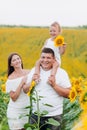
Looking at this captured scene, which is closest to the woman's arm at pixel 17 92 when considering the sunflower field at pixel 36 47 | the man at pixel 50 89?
the man at pixel 50 89

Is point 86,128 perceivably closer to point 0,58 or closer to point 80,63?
point 80,63

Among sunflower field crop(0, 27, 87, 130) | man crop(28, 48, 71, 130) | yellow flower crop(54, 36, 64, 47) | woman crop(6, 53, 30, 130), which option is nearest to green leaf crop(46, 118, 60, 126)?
man crop(28, 48, 71, 130)

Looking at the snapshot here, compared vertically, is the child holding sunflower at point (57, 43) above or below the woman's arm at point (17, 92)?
above

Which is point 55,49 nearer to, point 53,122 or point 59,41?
point 59,41

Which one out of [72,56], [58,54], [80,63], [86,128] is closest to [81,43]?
[72,56]

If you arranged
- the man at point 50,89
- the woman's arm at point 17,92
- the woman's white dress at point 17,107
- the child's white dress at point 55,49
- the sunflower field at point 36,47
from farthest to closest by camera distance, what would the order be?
the sunflower field at point 36,47 < the child's white dress at point 55,49 < the woman's white dress at point 17,107 < the woman's arm at point 17,92 < the man at point 50,89

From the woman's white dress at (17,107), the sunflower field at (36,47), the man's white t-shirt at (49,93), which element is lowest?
the sunflower field at (36,47)

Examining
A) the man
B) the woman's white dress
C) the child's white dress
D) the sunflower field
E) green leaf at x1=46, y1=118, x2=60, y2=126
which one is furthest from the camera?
the sunflower field

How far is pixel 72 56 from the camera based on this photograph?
73.3 ft

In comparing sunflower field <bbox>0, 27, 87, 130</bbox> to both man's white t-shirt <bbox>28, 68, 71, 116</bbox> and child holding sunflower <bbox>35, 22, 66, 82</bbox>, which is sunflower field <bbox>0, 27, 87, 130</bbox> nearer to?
child holding sunflower <bbox>35, 22, 66, 82</bbox>

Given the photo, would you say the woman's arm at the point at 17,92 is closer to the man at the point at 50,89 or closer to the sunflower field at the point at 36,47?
the man at the point at 50,89

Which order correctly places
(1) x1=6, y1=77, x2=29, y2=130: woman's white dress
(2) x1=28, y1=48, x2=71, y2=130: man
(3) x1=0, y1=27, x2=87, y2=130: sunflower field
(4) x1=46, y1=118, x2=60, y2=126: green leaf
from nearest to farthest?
(4) x1=46, y1=118, x2=60, y2=126: green leaf → (2) x1=28, y1=48, x2=71, y2=130: man → (1) x1=6, y1=77, x2=29, y2=130: woman's white dress → (3) x1=0, y1=27, x2=87, y2=130: sunflower field

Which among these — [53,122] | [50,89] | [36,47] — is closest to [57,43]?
[50,89]

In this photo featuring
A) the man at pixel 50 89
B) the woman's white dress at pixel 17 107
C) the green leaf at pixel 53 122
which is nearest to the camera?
the green leaf at pixel 53 122
